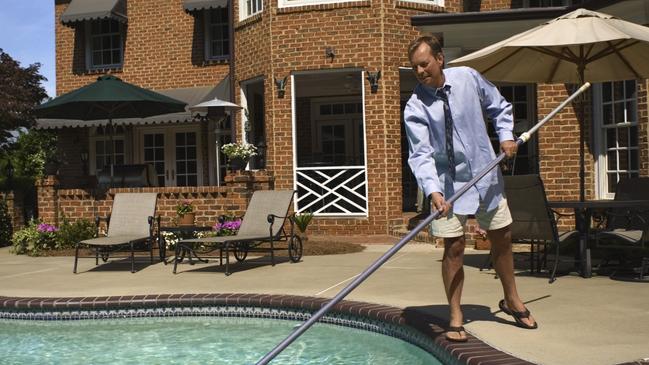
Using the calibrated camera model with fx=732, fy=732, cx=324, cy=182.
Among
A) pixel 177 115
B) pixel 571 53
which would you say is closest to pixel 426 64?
pixel 571 53

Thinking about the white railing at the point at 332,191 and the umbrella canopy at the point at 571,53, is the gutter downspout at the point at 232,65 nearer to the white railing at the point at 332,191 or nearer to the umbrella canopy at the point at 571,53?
the white railing at the point at 332,191

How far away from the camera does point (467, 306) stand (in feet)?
18.5

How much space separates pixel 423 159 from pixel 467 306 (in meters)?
1.81

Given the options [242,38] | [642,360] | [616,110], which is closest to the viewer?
[642,360]

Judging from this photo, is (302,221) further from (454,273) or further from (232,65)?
(454,273)

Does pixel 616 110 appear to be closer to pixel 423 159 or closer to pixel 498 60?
pixel 498 60

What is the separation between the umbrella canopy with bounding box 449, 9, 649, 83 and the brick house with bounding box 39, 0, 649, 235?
2819 millimetres

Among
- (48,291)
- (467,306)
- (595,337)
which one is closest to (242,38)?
(48,291)

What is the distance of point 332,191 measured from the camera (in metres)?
13.5

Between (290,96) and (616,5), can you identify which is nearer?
(616,5)

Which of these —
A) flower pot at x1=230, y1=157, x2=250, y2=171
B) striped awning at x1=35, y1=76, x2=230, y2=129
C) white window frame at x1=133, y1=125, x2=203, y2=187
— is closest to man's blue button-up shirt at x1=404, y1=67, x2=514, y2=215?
flower pot at x1=230, y1=157, x2=250, y2=171

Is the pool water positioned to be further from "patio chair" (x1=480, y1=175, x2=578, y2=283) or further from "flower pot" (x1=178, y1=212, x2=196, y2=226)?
"flower pot" (x1=178, y1=212, x2=196, y2=226)

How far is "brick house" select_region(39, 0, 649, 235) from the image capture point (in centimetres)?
1212

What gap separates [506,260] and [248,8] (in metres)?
11.3
